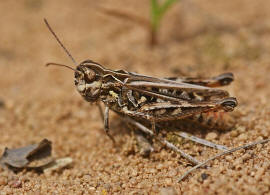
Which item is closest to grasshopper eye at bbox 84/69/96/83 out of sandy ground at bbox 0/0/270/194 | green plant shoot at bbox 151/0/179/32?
sandy ground at bbox 0/0/270/194

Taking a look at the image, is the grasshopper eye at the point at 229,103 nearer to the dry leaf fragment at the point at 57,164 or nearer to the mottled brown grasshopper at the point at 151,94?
the mottled brown grasshopper at the point at 151,94

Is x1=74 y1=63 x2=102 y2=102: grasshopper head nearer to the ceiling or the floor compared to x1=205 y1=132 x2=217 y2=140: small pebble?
nearer to the ceiling

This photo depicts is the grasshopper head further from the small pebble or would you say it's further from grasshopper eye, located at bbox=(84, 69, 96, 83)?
the small pebble

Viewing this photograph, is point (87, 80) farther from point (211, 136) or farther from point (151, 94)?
point (211, 136)

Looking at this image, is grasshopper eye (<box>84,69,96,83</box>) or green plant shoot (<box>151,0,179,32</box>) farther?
green plant shoot (<box>151,0,179,32</box>)

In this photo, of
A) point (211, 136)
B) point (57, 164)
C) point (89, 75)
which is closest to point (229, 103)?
point (211, 136)

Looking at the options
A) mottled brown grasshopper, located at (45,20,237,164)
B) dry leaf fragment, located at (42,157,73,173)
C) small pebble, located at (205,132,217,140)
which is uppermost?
mottled brown grasshopper, located at (45,20,237,164)

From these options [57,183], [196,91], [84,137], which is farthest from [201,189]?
[84,137]

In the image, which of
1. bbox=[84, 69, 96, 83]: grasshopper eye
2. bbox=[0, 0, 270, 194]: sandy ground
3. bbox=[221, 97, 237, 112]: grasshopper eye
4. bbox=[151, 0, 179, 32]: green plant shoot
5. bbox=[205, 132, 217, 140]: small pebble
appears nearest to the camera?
bbox=[0, 0, 270, 194]: sandy ground
